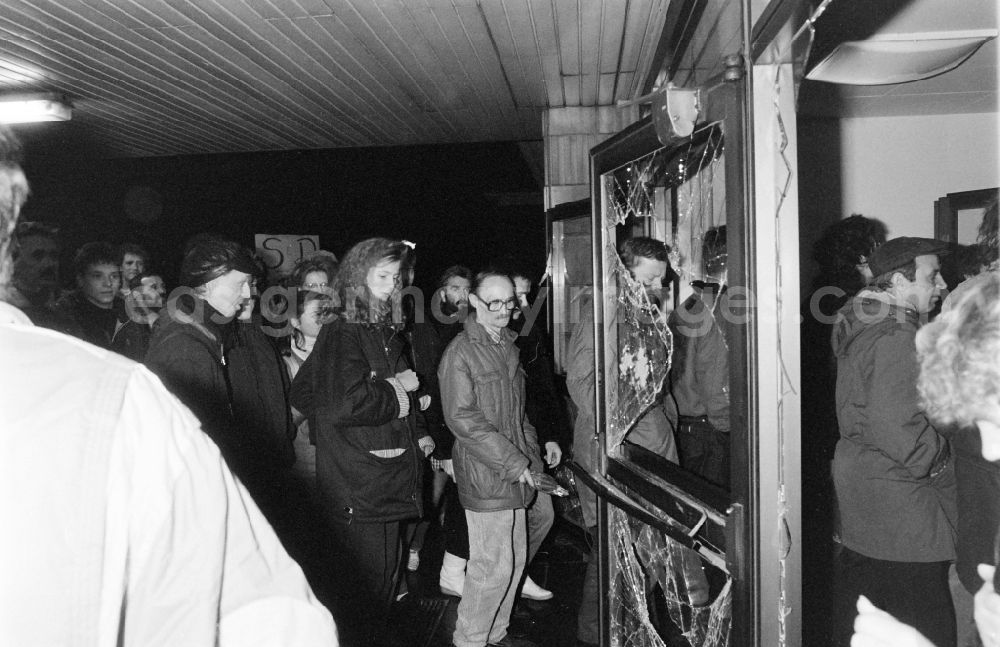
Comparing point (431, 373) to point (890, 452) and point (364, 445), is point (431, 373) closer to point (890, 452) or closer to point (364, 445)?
point (364, 445)

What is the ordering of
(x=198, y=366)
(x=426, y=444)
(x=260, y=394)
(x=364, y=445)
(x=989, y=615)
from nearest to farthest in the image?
(x=989, y=615) → (x=198, y=366) → (x=364, y=445) → (x=260, y=394) → (x=426, y=444)

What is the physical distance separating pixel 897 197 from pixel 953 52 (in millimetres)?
1790

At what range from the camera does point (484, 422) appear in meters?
3.08

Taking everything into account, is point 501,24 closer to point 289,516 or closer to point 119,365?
point 289,516

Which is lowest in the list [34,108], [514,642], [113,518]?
[514,642]

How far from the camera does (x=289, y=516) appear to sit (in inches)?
130

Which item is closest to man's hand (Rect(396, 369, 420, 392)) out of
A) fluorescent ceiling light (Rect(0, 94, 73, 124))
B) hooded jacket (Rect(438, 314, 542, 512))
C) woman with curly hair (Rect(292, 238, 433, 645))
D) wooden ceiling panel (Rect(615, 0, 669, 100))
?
woman with curly hair (Rect(292, 238, 433, 645))

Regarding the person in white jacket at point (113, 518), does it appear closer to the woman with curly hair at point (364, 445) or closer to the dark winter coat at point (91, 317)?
the woman with curly hair at point (364, 445)

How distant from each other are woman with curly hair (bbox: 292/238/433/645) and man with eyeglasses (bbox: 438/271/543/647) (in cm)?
23

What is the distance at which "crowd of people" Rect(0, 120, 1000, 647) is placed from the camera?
79 centimetres

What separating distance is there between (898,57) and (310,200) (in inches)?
325

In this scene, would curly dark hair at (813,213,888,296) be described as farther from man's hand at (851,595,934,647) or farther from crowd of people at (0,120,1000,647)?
man's hand at (851,595,934,647)

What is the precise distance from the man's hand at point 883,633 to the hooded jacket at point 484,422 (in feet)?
6.31

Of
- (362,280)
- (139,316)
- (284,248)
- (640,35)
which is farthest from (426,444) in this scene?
(284,248)
